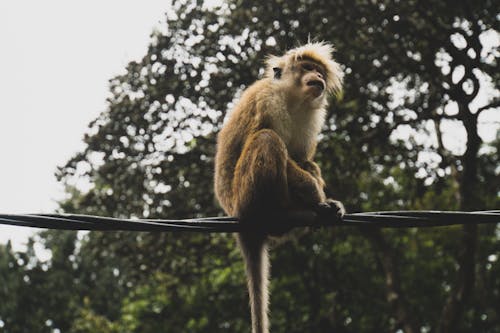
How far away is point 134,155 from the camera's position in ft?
30.8

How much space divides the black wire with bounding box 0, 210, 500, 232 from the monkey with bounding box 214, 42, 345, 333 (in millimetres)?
543

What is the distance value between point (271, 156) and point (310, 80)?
123cm

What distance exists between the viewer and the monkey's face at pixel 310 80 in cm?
503

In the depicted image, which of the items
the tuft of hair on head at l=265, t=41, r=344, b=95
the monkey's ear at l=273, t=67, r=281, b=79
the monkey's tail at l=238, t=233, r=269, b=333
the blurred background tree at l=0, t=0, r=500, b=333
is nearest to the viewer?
the monkey's tail at l=238, t=233, r=269, b=333

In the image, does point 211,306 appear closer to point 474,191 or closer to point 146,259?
point 146,259

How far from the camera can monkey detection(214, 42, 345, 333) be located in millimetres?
4086

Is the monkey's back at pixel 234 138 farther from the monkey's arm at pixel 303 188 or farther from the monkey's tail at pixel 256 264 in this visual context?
the monkey's arm at pixel 303 188

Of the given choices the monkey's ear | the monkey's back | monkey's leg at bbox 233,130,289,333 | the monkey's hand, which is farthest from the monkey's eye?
the monkey's hand

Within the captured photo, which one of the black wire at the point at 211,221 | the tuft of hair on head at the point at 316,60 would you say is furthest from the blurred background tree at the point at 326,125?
the black wire at the point at 211,221

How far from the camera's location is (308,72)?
17.1 ft

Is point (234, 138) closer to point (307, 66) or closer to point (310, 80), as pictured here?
point (310, 80)

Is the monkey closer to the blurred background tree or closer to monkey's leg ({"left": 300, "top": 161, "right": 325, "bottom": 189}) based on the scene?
monkey's leg ({"left": 300, "top": 161, "right": 325, "bottom": 189})

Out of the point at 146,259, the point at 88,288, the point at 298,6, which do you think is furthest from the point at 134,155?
the point at 88,288

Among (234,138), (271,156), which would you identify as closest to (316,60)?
(234,138)
